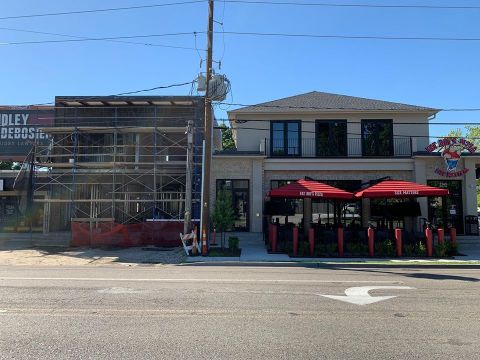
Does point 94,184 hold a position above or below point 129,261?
above

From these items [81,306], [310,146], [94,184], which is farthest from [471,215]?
[81,306]

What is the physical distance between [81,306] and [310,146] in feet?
61.0

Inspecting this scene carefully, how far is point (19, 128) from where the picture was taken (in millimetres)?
27078

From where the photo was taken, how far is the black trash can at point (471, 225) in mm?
22328

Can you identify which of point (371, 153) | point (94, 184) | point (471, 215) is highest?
point (371, 153)

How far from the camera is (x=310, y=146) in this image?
24.5 metres

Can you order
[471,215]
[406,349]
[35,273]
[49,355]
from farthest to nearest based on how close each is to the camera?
[471,215], [35,273], [406,349], [49,355]

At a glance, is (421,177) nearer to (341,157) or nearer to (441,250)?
(341,157)

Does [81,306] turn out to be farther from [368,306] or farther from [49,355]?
[368,306]

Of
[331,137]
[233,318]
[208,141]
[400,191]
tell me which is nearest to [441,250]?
[400,191]

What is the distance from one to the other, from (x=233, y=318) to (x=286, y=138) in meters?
18.5

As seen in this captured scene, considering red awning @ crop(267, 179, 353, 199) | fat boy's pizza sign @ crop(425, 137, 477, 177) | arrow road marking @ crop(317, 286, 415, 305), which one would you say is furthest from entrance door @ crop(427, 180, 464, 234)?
arrow road marking @ crop(317, 286, 415, 305)

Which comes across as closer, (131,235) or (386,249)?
(386,249)

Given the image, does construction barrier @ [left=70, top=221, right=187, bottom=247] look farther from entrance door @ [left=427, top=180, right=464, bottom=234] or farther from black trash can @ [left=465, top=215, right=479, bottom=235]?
black trash can @ [left=465, top=215, right=479, bottom=235]
